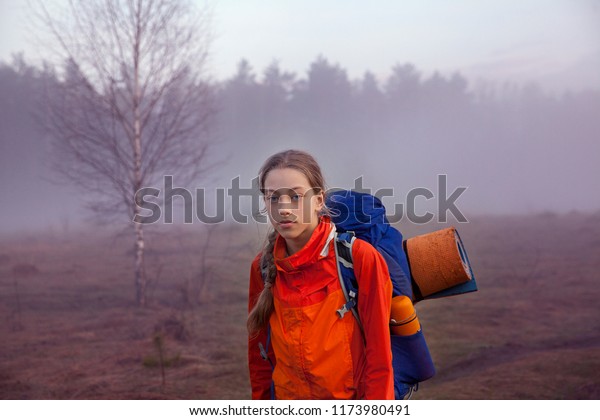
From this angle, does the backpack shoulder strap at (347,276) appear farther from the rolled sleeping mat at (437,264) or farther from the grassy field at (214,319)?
the grassy field at (214,319)

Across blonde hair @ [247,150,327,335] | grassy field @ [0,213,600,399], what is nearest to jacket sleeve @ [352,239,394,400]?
blonde hair @ [247,150,327,335]

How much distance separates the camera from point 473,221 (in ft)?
62.7

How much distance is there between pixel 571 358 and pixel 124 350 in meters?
5.81

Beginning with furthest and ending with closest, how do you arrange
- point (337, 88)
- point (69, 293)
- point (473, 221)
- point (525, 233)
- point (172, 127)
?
point (337, 88), point (473, 221), point (525, 233), point (69, 293), point (172, 127)

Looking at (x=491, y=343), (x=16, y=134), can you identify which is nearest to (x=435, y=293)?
(x=491, y=343)

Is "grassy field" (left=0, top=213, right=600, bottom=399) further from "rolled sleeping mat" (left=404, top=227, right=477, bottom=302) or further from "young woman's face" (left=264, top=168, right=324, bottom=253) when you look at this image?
"rolled sleeping mat" (left=404, top=227, right=477, bottom=302)

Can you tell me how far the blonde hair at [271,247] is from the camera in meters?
2.43

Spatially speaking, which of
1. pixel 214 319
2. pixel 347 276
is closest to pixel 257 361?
pixel 347 276

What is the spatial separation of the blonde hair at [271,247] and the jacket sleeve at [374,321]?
0.35 meters

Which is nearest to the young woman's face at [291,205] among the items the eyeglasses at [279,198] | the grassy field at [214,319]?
the eyeglasses at [279,198]

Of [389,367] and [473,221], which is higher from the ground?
[473,221]

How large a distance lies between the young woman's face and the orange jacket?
0.07m

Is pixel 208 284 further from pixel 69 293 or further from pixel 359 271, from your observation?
pixel 359 271

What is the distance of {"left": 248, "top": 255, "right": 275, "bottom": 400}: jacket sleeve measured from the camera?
2562mm
